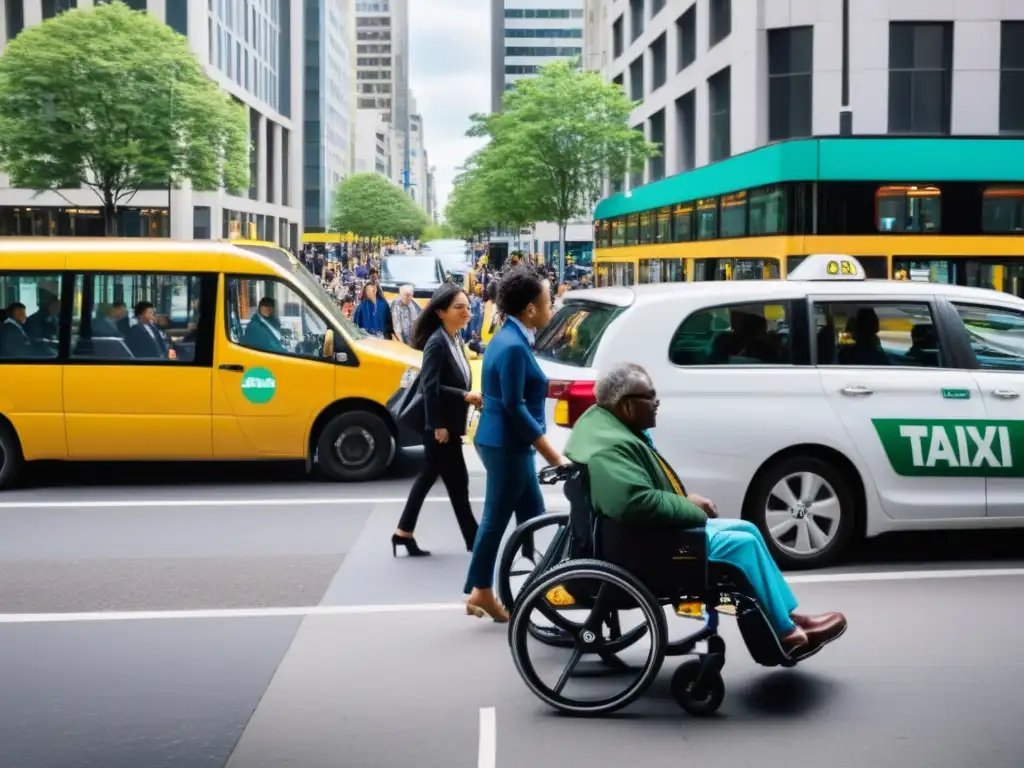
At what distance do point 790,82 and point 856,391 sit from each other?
108ft

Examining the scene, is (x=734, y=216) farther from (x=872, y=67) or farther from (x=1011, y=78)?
(x=1011, y=78)

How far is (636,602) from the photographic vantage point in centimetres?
554

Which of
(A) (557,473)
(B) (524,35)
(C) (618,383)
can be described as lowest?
(A) (557,473)

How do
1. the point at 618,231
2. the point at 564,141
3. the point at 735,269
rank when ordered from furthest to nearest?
the point at 564,141 → the point at 618,231 → the point at 735,269

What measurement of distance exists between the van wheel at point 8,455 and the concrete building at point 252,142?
35.1 m

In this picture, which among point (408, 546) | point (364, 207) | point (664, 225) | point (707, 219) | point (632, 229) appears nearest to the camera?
point (408, 546)

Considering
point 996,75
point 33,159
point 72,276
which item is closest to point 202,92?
point 33,159

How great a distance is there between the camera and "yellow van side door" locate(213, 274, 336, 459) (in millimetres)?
12328

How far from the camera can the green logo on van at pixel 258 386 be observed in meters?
12.3

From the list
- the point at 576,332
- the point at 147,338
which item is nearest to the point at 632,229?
the point at 147,338

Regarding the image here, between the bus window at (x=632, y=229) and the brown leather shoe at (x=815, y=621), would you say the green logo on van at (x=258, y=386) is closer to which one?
the brown leather shoe at (x=815, y=621)

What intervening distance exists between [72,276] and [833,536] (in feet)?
24.3

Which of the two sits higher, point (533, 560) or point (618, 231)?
point (618, 231)

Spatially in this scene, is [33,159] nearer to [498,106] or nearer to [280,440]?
[280,440]
